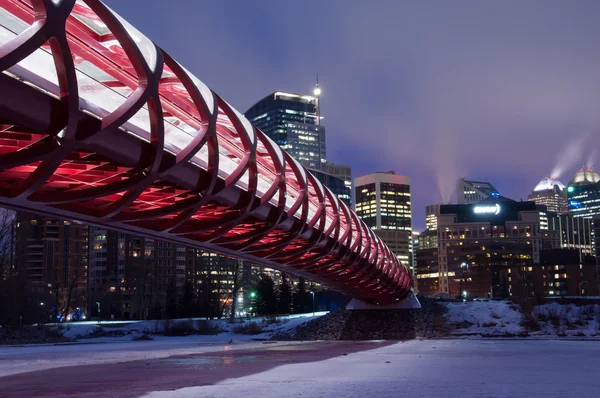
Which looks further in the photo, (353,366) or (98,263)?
(98,263)

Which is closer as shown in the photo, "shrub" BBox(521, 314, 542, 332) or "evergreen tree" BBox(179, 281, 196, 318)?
"shrub" BBox(521, 314, 542, 332)

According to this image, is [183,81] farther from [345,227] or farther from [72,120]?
[345,227]

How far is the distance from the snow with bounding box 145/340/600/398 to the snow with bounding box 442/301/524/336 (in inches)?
1240

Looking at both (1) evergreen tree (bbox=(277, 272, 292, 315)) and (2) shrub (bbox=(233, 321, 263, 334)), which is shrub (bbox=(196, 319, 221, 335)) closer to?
(2) shrub (bbox=(233, 321, 263, 334))

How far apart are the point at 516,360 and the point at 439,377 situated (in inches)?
417

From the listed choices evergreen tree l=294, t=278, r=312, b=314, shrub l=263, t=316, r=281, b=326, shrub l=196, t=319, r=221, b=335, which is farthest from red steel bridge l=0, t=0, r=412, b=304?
evergreen tree l=294, t=278, r=312, b=314

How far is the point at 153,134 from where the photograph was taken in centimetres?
1560

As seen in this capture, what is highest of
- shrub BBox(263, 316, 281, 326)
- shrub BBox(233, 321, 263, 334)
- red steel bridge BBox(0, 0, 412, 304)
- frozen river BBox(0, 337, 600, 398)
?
red steel bridge BBox(0, 0, 412, 304)

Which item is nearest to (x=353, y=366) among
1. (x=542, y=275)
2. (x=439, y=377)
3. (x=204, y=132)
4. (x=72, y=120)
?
(x=439, y=377)

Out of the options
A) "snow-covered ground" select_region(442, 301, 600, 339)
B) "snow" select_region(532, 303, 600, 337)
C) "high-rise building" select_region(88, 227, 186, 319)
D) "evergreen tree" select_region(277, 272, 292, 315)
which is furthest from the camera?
"high-rise building" select_region(88, 227, 186, 319)

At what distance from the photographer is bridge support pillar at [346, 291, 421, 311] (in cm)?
7194

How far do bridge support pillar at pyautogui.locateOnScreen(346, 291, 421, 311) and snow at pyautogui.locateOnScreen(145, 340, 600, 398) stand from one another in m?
37.7

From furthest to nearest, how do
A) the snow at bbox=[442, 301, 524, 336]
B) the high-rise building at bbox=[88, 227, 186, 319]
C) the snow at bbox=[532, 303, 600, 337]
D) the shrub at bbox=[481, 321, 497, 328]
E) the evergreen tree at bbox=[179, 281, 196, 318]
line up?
1. the high-rise building at bbox=[88, 227, 186, 319]
2. the evergreen tree at bbox=[179, 281, 196, 318]
3. the shrub at bbox=[481, 321, 497, 328]
4. the snow at bbox=[442, 301, 524, 336]
5. the snow at bbox=[532, 303, 600, 337]

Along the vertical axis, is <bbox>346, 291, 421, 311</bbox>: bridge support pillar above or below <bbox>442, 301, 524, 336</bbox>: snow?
above
